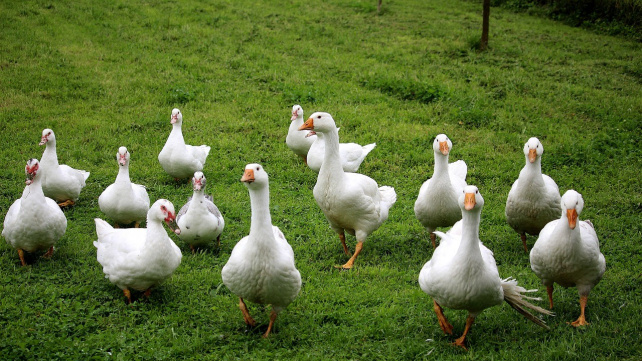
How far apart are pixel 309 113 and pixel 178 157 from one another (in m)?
3.40

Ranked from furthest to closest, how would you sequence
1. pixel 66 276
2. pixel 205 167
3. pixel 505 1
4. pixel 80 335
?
1. pixel 505 1
2. pixel 205 167
3. pixel 66 276
4. pixel 80 335

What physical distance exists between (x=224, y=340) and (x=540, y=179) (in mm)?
3907

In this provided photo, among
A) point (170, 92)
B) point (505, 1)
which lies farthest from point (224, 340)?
point (505, 1)

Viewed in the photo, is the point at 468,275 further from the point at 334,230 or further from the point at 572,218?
the point at 334,230

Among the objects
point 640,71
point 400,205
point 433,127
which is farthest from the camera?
point 640,71


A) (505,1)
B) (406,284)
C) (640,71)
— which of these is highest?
(505,1)

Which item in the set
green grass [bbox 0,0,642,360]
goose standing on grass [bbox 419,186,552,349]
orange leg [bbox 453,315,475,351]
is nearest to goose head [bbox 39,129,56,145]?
green grass [bbox 0,0,642,360]

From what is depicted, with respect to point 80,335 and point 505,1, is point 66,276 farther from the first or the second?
point 505,1

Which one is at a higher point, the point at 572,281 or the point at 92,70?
the point at 92,70

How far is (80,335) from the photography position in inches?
192

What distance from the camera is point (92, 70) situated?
12086mm

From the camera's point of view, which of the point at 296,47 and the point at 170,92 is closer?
the point at 170,92

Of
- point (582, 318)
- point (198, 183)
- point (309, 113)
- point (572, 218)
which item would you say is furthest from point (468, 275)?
point (309, 113)

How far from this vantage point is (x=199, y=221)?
6.30 metres
